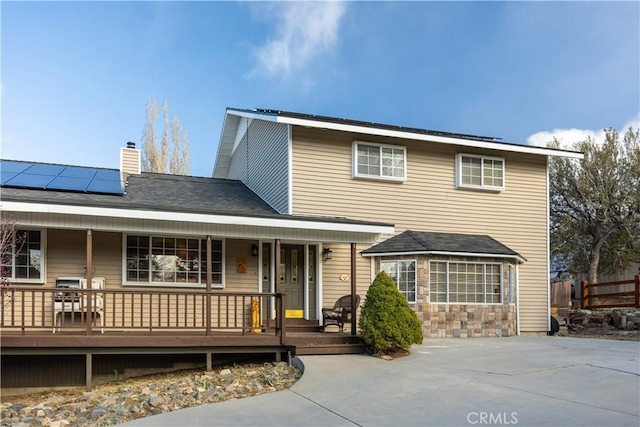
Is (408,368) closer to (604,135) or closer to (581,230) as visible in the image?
(581,230)

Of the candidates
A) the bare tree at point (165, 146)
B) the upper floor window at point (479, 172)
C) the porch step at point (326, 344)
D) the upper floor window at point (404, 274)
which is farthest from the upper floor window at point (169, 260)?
the bare tree at point (165, 146)

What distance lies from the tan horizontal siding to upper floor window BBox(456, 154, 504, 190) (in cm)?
16

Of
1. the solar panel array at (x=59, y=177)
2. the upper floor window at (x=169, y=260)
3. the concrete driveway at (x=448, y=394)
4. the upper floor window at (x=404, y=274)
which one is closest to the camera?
the concrete driveway at (x=448, y=394)

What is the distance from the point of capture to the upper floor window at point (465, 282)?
12.4 meters

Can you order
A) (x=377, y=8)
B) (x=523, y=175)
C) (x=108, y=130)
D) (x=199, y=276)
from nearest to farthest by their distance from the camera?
(x=199, y=276)
(x=523, y=175)
(x=377, y=8)
(x=108, y=130)

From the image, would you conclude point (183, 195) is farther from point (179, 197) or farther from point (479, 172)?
point (479, 172)

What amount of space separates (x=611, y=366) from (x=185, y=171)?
2160cm

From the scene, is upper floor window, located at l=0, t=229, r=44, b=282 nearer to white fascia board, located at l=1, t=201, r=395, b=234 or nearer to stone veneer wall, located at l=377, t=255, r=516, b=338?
white fascia board, located at l=1, t=201, r=395, b=234

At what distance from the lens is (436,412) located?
566 centimetres

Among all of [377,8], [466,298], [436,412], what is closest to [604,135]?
[377,8]

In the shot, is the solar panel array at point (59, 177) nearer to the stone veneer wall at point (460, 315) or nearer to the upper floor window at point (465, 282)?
the stone veneer wall at point (460, 315)

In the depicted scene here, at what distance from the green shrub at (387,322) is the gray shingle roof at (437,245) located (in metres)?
2.85

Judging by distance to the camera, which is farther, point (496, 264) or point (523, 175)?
point (523, 175)

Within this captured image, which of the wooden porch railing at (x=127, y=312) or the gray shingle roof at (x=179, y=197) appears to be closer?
the wooden porch railing at (x=127, y=312)
